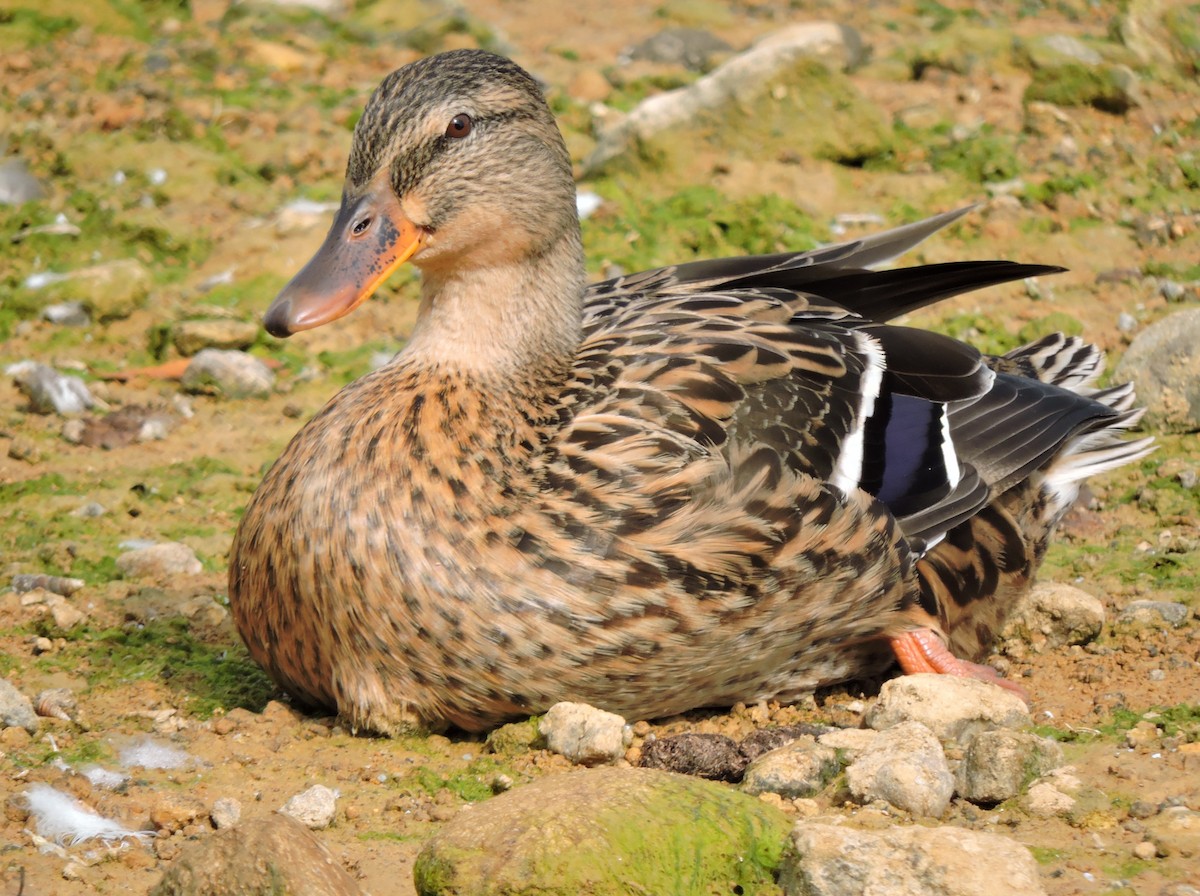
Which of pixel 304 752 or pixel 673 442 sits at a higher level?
pixel 673 442

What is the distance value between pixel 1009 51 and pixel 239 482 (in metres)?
6.61

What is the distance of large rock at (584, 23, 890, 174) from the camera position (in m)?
9.26

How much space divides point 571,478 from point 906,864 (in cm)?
160

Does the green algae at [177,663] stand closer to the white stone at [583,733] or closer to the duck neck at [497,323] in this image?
the white stone at [583,733]

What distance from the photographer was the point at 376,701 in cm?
468

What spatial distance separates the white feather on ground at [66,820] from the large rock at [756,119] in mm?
5953

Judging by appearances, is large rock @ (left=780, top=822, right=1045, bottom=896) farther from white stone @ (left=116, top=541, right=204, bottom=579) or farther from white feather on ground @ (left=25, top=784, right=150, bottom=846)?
white stone @ (left=116, top=541, right=204, bottom=579)

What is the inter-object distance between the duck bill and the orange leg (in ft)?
6.55

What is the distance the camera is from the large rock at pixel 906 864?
346cm

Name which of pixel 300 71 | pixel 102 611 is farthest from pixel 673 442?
pixel 300 71

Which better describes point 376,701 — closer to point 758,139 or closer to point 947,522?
point 947,522

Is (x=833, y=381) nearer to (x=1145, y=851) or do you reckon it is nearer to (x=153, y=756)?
(x=1145, y=851)

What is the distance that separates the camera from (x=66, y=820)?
4.09 meters

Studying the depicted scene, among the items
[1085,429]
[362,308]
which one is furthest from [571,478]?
[362,308]
